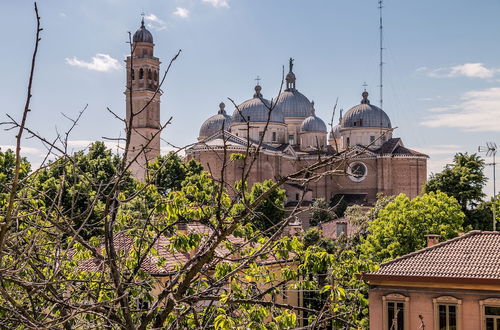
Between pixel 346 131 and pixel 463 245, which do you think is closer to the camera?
pixel 463 245

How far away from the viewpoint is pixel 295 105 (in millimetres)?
70062

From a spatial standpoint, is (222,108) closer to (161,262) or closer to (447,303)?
(447,303)

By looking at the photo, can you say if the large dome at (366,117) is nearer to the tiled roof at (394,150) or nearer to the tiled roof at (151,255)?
the tiled roof at (394,150)

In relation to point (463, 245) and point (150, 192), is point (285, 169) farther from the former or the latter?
point (150, 192)

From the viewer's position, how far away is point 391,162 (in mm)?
60312

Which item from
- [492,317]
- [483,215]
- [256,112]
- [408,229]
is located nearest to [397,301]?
[492,317]

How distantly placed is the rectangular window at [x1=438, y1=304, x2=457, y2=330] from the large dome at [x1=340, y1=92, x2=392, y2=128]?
48685mm

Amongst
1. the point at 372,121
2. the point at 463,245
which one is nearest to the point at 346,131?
the point at 372,121

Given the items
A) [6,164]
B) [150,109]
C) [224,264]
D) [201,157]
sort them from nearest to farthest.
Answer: [224,264]
[6,164]
[201,157]
[150,109]

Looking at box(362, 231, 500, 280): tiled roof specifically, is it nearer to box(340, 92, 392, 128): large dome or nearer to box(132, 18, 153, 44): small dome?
box(132, 18, 153, 44): small dome

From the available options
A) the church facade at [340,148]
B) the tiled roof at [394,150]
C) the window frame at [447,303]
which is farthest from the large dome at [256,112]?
the window frame at [447,303]

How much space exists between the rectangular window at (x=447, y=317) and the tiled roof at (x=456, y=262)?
724 mm

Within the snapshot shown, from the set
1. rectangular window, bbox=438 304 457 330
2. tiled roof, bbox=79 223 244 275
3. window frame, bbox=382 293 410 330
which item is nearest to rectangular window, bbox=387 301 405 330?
window frame, bbox=382 293 410 330

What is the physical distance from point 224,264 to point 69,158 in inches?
86.4
